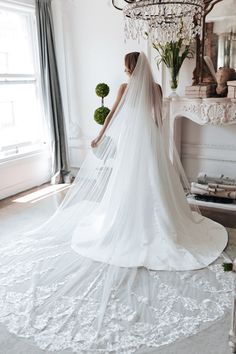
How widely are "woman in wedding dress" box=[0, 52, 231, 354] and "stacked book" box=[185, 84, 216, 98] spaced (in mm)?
868

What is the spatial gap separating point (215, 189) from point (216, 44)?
1531mm

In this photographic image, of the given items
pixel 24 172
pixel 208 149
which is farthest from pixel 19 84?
pixel 208 149

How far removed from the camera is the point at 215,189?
3.54m

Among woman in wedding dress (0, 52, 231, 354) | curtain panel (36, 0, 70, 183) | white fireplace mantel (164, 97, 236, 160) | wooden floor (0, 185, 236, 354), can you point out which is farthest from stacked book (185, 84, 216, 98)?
curtain panel (36, 0, 70, 183)

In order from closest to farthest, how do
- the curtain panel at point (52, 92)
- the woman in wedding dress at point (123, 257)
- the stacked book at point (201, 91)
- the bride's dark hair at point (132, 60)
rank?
the woman in wedding dress at point (123, 257) < the bride's dark hair at point (132, 60) < the stacked book at point (201, 91) < the curtain panel at point (52, 92)

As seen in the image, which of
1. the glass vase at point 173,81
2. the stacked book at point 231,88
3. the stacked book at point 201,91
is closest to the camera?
the stacked book at point 231,88

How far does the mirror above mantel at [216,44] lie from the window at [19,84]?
7.25ft

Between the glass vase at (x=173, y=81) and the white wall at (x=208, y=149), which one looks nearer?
the glass vase at (x=173, y=81)

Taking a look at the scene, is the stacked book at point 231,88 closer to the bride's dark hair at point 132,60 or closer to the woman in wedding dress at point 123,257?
the woman in wedding dress at point 123,257

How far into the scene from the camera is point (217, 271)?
7.98ft

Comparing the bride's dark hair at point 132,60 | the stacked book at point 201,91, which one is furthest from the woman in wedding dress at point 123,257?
the stacked book at point 201,91

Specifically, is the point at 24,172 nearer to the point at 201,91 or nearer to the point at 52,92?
the point at 52,92

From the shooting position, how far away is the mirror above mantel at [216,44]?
3477 millimetres

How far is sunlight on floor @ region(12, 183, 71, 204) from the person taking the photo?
4250 mm
